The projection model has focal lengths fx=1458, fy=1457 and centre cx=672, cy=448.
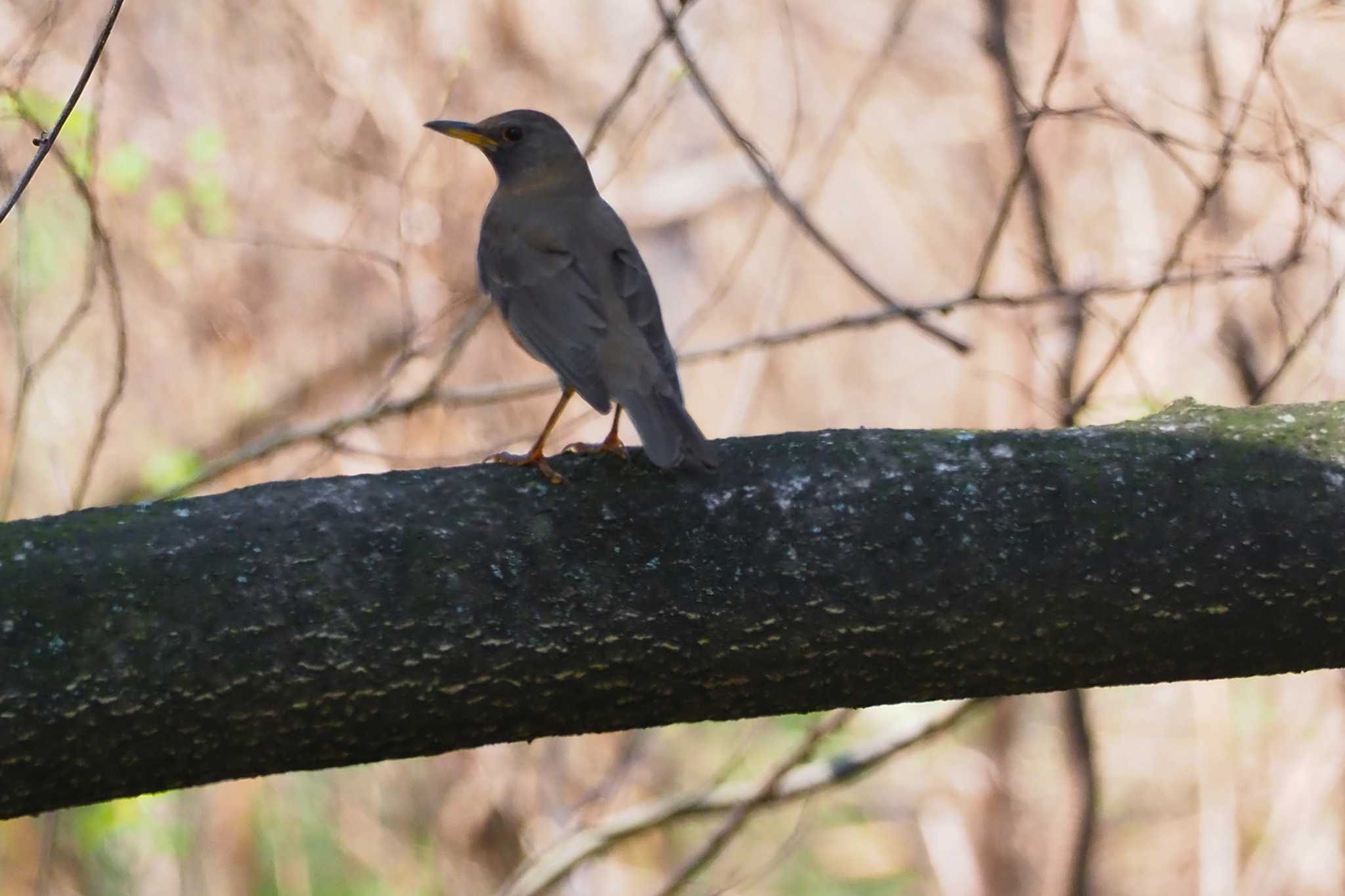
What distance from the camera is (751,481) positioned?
246 cm

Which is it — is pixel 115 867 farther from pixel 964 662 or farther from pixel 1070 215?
pixel 964 662

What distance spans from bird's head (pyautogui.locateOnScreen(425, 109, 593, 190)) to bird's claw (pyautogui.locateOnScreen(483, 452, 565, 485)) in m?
1.20

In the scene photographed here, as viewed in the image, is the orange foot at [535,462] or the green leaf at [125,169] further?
the green leaf at [125,169]

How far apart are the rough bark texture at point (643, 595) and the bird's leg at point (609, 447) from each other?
0.21 ft

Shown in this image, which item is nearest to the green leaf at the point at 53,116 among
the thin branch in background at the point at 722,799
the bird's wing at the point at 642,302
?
the bird's wing at the point at 642,302

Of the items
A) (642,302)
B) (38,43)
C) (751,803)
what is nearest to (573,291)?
(642,302)

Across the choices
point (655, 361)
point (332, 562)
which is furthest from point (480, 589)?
point (655, 361)

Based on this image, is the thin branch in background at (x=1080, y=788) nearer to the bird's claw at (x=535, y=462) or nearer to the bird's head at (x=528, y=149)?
the bird's head at (x=528, y=149)

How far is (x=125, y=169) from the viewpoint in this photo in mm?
5316

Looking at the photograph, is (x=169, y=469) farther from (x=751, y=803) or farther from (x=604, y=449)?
(x=604, y=449)

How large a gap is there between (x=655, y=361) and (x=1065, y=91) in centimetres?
357

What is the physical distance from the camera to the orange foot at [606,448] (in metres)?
2.61

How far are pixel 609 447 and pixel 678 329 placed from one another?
4600mm

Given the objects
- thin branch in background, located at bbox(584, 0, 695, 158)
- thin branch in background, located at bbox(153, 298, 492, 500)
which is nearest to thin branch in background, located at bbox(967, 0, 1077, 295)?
thin branch in background, located at bbox(584, 0, 695, 158)
